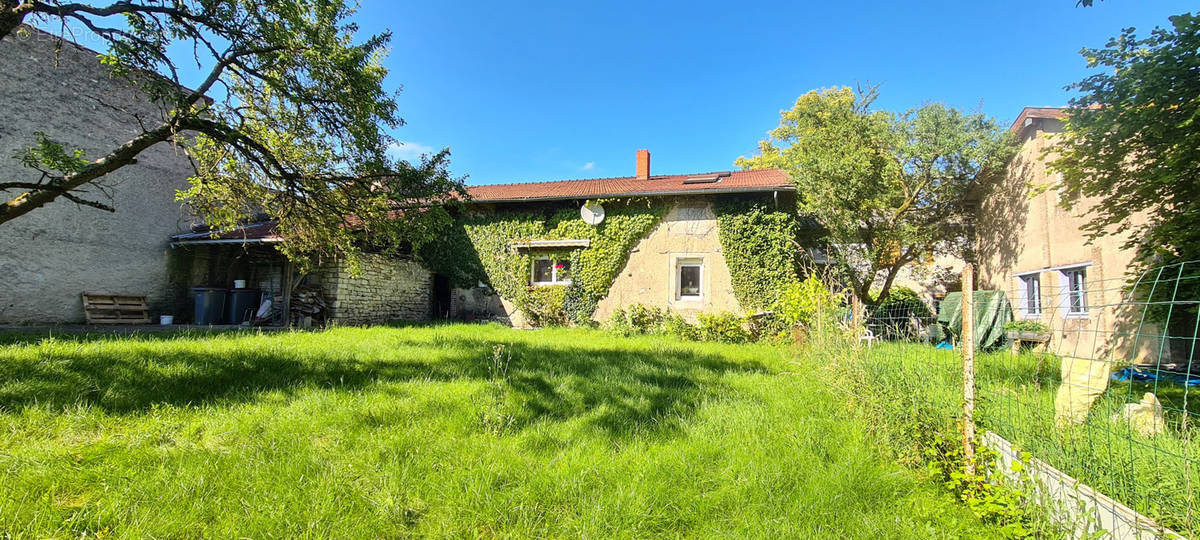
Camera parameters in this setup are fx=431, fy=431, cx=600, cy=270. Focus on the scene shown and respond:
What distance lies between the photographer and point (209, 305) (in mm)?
10867

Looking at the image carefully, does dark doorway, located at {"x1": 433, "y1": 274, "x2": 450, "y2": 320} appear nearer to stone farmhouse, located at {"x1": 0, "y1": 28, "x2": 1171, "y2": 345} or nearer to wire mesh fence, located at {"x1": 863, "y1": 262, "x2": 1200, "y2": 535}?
stone farmhouse, located at {"x1": 0, "y1": 28, "x2": 1171, "y2": 345}

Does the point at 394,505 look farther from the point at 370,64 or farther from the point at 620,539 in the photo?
the point at 370,64

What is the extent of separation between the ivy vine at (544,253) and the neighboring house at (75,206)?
646 cm

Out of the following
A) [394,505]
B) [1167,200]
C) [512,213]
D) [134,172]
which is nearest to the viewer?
[394,505]

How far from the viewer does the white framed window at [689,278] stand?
11039 mm

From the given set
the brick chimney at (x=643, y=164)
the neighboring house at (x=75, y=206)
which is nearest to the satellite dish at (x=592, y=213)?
the brick chimney at (x=643, y=164)

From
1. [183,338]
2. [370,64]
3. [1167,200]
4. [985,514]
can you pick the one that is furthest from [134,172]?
[1167,200]

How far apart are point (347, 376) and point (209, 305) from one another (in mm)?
9373

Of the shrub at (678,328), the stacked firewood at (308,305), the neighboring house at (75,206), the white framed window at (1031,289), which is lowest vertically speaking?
the shrub at (678,328)

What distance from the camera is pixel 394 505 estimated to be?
7.77ft

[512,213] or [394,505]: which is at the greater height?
[512,213]

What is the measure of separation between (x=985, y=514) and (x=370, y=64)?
796 cm

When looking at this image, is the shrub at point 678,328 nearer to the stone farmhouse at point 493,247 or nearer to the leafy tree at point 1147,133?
the stone farmhouse at point 493,247

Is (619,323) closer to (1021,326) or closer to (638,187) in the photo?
(638,187)
